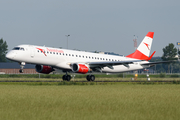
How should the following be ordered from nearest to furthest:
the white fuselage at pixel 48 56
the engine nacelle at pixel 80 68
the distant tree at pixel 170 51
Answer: the white fuselage at pixel 48 56, the engine nacelle at pixel 80 68, the distant tree at pixel 170 51

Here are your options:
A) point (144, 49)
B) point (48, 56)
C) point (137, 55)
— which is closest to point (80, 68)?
point (48, 56)

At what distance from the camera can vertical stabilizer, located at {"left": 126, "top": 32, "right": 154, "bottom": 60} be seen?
186 ft

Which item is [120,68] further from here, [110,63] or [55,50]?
[55,50]

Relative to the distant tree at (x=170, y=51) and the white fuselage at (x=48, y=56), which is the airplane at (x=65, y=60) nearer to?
the white fuselage at (x=48, y=56)

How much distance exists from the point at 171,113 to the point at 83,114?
391 centimetres

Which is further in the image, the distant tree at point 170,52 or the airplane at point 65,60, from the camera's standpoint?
the distant tree at point 170,52

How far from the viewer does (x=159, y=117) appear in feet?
43.0

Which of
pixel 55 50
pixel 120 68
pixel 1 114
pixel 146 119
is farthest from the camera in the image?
pixel 120 68

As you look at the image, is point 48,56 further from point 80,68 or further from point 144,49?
point 144,49

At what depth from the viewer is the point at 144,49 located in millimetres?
57562

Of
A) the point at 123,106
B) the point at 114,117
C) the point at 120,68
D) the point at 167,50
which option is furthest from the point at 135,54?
the point at 167,50

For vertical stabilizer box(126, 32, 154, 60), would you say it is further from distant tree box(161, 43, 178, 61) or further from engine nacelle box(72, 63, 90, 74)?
distant tree box(161, 43, 178, 61)

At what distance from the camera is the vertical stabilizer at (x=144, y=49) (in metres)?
56.7

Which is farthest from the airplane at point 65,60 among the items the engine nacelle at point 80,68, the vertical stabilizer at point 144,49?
the vertical stabilizer at point 144,49
